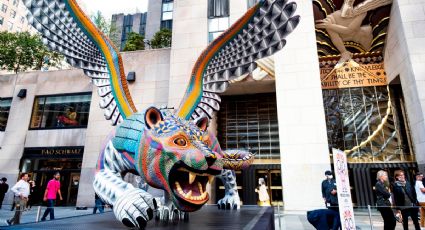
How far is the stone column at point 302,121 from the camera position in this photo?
10.9 m

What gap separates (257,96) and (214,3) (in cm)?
605

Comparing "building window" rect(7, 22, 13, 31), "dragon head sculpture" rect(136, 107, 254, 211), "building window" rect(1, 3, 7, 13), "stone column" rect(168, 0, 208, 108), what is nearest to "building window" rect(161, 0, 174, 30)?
"stone column" rect(168, 0, 208, 108)

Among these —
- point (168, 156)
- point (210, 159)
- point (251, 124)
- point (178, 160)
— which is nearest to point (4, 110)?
point (251, 124)

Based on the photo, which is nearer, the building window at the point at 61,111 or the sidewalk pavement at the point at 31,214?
the sidewalk pavement at the point at 31,214

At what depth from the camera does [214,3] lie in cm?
1536

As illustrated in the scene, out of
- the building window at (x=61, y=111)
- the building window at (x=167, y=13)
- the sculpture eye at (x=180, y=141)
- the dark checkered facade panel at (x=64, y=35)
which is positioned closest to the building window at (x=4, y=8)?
the building window at (x=167, y=13)

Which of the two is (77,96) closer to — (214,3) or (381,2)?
(214,3)

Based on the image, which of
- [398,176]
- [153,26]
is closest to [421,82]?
[398,176]

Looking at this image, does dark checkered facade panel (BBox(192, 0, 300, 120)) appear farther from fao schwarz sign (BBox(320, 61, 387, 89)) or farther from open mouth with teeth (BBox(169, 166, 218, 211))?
fao schwarz sign (BBox(320, 61, 387, 89))

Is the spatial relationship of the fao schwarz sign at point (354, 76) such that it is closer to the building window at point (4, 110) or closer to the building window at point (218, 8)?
the building window at point (218, 8)

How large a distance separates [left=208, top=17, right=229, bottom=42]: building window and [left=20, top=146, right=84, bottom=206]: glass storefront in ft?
33.3

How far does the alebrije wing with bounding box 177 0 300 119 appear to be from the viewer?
4.02 metres

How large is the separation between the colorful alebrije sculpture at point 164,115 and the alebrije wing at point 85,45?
1cm

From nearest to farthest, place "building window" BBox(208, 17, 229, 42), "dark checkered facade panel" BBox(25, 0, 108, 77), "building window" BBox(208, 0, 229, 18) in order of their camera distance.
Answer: "dark checkered facade panel" BBox(25, 0, 108, 77), "building window" BBox(208, 17, 229, 42), "building window" BBox(208, 0, 229, 18)
